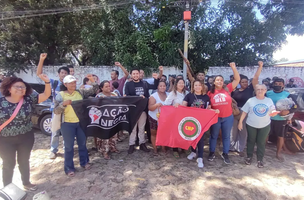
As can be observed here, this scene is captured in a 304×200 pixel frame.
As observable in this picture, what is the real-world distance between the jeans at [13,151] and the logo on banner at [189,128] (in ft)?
8.86

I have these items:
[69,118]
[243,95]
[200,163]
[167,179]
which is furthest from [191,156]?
[69,118]

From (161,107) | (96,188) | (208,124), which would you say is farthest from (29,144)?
(208,124)

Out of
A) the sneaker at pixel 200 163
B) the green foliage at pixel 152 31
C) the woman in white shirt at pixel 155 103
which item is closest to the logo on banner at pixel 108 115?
the woman in white shirt at pixel 155 103

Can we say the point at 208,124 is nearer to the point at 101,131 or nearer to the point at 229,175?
the point at 229,175

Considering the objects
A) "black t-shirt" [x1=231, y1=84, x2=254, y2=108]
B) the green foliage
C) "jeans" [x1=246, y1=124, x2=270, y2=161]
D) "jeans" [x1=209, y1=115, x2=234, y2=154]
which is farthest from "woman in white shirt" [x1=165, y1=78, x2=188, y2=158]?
the green foliage

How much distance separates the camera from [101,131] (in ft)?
13.2

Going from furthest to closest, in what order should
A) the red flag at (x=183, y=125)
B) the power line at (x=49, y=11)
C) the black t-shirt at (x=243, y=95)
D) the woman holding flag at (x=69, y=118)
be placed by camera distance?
the power line at (x=49, y=11) < the black t-shirt at (x=243, y=95) < the red flag at (x=183, y=125) < the woman holding flag at (x=69, y=118)

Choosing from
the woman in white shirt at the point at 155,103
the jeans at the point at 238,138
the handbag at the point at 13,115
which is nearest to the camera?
the handbag at the point at 13,115

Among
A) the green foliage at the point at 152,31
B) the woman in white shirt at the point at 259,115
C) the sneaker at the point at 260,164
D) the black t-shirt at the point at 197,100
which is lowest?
the sneaker at the point at 260,164

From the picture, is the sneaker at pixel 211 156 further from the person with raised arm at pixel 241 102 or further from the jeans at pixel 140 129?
the jeans at pixel 140 129

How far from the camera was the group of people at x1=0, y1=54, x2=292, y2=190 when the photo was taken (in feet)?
9.24

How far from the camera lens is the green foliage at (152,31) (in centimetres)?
1029

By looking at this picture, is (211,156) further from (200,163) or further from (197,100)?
(197,100)

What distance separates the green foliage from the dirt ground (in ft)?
23.3
